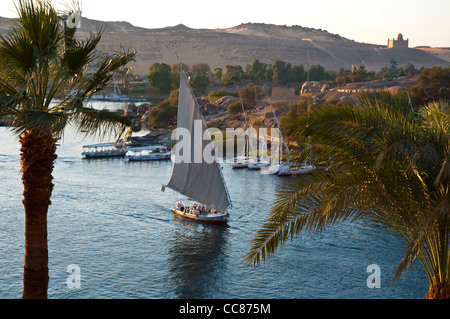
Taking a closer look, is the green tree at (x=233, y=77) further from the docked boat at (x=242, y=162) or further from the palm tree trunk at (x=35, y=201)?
the palm tree trunk at (x=35, y=201)

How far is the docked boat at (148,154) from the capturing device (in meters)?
59.4

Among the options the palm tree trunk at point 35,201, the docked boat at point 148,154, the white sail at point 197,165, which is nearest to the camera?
the palm tree trunk at point 35,201

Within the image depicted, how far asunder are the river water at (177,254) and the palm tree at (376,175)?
39.1 ft

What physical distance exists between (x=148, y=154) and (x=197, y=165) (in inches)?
1039

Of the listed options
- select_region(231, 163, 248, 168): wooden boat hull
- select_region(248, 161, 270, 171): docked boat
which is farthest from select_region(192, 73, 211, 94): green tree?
select_region(248, 161, 270, 171): docked boat

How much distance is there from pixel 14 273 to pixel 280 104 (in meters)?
62.0

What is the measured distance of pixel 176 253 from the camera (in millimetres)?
28734

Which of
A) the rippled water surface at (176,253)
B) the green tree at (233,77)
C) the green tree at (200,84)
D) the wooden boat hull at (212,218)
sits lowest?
the rippled water surface at (176,253)

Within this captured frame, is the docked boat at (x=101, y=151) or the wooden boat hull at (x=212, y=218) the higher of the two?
the docked boat at (x=101, y=151)

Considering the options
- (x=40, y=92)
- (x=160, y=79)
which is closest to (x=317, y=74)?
(x=160, y=79)

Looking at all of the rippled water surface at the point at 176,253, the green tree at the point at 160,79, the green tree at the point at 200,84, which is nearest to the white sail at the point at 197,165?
the rippled water surface at the point at 176,253

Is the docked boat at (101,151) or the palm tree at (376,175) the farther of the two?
the docked boat at (101,151)

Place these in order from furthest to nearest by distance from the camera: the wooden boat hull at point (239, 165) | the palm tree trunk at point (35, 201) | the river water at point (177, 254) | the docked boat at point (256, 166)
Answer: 1. the wooden boat hull at point (239, 165)
2. the docked boat at point (256, 166)
3. the river water at point (177, 254)
4. the palm tree trunk at point (35, 201)
